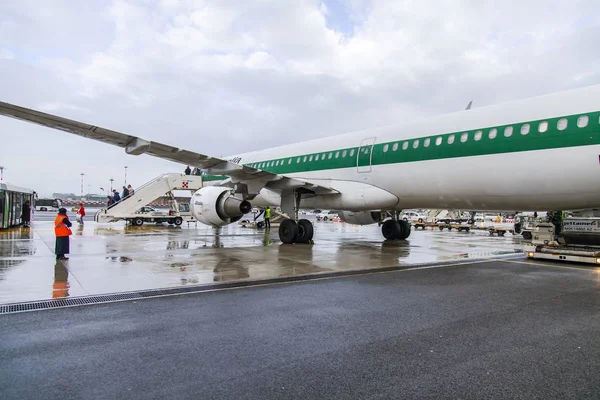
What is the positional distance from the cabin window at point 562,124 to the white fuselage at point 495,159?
0.03 m

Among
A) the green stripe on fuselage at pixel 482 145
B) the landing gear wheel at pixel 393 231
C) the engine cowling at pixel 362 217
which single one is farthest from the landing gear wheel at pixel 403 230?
the green stripe on fuselage at pixel 482 145

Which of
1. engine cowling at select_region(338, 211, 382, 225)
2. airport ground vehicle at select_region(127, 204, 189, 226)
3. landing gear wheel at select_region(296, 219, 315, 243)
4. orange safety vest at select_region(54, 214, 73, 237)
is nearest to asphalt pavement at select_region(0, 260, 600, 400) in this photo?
orange safety vest at select_region(54, 214, 73, 237)

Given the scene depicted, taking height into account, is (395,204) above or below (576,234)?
above

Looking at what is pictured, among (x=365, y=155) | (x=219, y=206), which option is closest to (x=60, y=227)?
(x=219, y=206)

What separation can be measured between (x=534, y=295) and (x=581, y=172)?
352 cm

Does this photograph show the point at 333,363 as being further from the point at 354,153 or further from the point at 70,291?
the point at 354,153

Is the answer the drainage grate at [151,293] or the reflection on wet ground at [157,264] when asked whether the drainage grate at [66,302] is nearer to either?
the drainage grate at [151,293]

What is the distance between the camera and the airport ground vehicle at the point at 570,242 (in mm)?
9328

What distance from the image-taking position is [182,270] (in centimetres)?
788

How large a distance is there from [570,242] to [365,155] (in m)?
5.83

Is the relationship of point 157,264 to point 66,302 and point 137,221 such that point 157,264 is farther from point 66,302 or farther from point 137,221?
point 137,221

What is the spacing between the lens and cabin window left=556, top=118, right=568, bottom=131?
27.2 feet

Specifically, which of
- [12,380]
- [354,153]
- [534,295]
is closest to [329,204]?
[354,153]

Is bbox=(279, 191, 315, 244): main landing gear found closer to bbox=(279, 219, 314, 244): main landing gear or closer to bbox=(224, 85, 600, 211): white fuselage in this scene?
bbox=(279, 219, 314, 244): main landing gear
